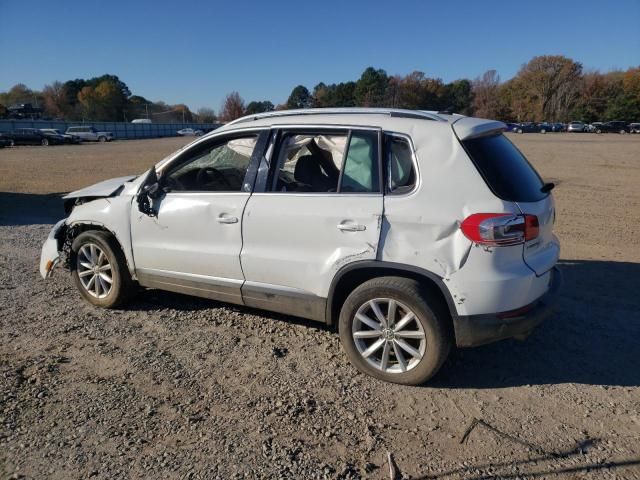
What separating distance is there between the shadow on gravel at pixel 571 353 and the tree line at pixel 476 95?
234ft

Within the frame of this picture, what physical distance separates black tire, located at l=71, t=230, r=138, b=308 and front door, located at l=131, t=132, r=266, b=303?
20 cm

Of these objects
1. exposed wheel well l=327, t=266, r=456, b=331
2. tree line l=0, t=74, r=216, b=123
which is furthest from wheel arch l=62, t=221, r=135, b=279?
tree line l=0, t=74, r=216, b=123

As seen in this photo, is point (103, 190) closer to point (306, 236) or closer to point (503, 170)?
point (306, 236)

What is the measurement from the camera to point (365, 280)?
3693mm

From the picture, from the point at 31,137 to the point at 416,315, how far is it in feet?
159

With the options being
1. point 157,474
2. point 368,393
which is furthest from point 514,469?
point 157,474

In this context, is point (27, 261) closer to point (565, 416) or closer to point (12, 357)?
point (12, 357)

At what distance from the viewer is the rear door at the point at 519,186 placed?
333 centimetres

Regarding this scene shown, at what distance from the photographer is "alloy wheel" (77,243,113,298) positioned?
4.86 m

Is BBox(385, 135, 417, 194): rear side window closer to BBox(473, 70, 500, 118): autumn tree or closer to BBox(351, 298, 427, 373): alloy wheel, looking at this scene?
BBox(351, 298, 427, 373): alloy wheel

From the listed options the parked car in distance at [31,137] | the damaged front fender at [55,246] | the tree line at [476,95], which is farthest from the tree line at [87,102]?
the damaged front fender at [55,246]

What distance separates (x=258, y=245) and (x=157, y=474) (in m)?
1.81

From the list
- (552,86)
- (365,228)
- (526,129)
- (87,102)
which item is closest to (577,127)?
(526,129)

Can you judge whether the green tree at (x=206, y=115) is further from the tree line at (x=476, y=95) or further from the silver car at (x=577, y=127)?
the silver car at (x=577, y=127)
